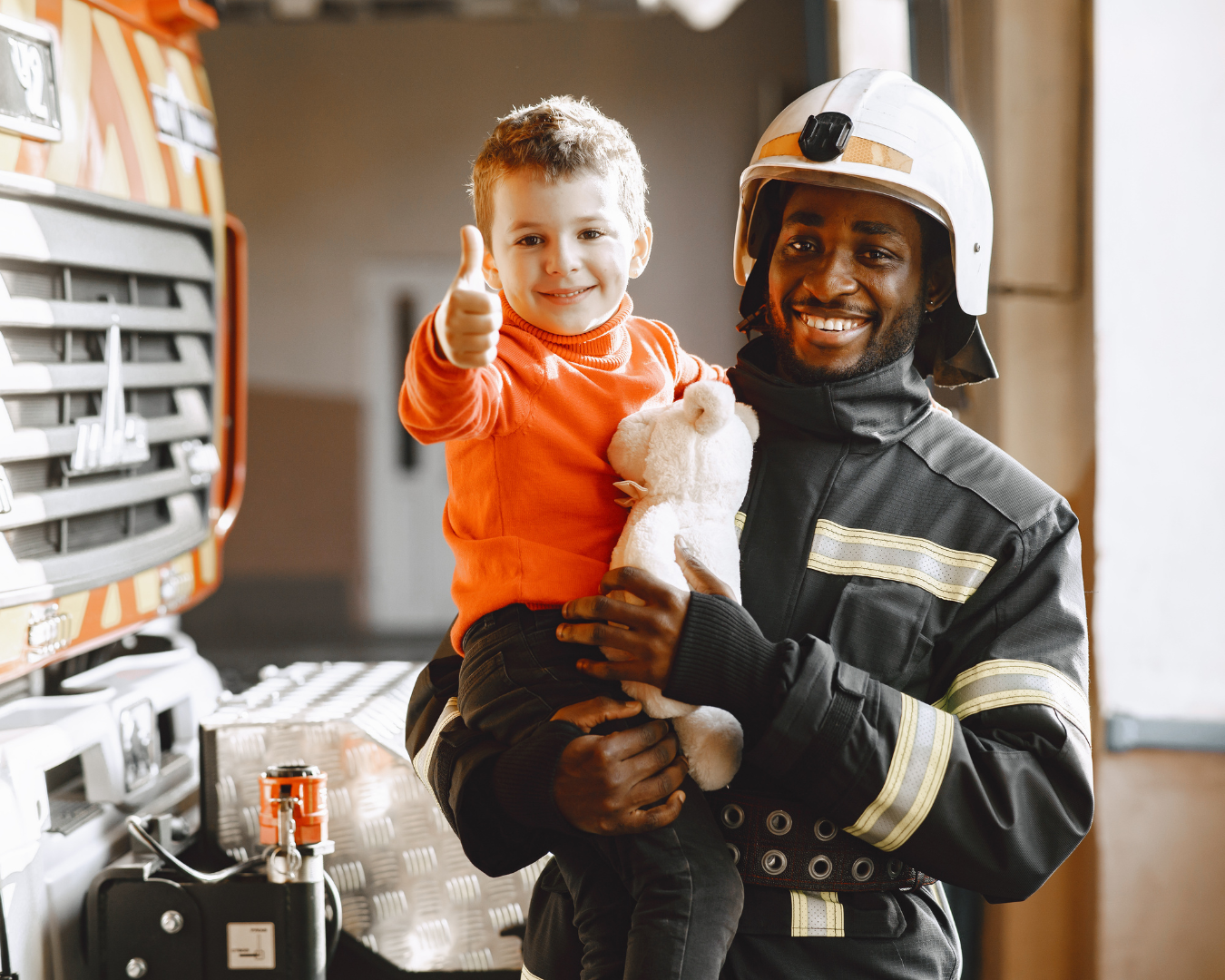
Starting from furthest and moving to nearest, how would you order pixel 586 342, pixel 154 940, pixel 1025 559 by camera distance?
pixel 154 940
pixel 586 342
pixel 1025 559

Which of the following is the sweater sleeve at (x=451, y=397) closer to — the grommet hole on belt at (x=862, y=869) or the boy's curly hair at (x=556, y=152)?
the boy's curly hair at (x=556, y=152)

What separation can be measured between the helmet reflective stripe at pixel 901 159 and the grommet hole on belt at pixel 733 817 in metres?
0.89

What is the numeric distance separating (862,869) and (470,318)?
95cm

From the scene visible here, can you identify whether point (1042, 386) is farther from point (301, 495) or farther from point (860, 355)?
point (301, 495)

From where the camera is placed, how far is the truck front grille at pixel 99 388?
2.27 metres

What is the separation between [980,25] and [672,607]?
2859 mm

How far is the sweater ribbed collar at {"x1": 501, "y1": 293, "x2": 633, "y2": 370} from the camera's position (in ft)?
5.72

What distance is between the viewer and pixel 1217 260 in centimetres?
316

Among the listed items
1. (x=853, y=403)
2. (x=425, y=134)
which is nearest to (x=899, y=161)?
(x=853, y=403)

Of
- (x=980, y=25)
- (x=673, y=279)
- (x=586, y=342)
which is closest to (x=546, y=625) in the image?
(x=586, y=342)

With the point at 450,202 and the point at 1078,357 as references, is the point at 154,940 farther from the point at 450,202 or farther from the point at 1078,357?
the point at 450,202

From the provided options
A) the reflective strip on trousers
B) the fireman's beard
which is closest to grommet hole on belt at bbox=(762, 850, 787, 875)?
the reflective strip on trousers

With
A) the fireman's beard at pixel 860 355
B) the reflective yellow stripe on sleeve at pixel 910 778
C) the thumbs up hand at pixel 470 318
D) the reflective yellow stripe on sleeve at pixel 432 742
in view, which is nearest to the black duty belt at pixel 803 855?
the reflective yellow stripe on sleeve at pixel 910 778

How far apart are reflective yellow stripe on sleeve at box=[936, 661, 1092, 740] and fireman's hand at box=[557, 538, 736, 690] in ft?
1.23
